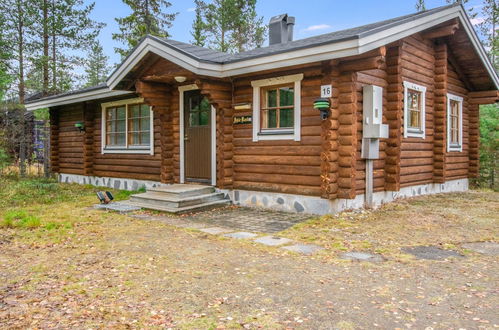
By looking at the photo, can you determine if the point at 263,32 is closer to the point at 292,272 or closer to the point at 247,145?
the point at 247,145

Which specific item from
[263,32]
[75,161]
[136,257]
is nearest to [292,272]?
[136,257]

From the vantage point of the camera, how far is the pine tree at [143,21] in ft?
76.9

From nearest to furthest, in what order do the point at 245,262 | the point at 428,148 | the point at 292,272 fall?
1. the point at 292,272
2. the point at 245,262
3. the point at 428,148

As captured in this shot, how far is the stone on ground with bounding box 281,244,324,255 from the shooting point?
202 inches

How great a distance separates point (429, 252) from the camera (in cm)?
506

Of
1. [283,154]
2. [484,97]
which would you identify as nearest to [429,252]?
[283,154]

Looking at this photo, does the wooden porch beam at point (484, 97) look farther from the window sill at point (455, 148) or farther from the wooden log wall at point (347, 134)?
the wooden log wall at point (347, 134)

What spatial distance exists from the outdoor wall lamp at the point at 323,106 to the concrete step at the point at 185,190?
3.13 meters

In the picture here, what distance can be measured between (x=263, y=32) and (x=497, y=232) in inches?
960

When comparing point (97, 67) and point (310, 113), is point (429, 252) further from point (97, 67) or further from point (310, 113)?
point (97, 67)

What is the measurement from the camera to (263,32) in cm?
2830

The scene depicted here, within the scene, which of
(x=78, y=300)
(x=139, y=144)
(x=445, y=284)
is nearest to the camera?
(x=78, y=300)

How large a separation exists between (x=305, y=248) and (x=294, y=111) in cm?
336

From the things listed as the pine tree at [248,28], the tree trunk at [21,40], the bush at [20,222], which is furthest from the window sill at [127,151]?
the pine tree at [248,28]
